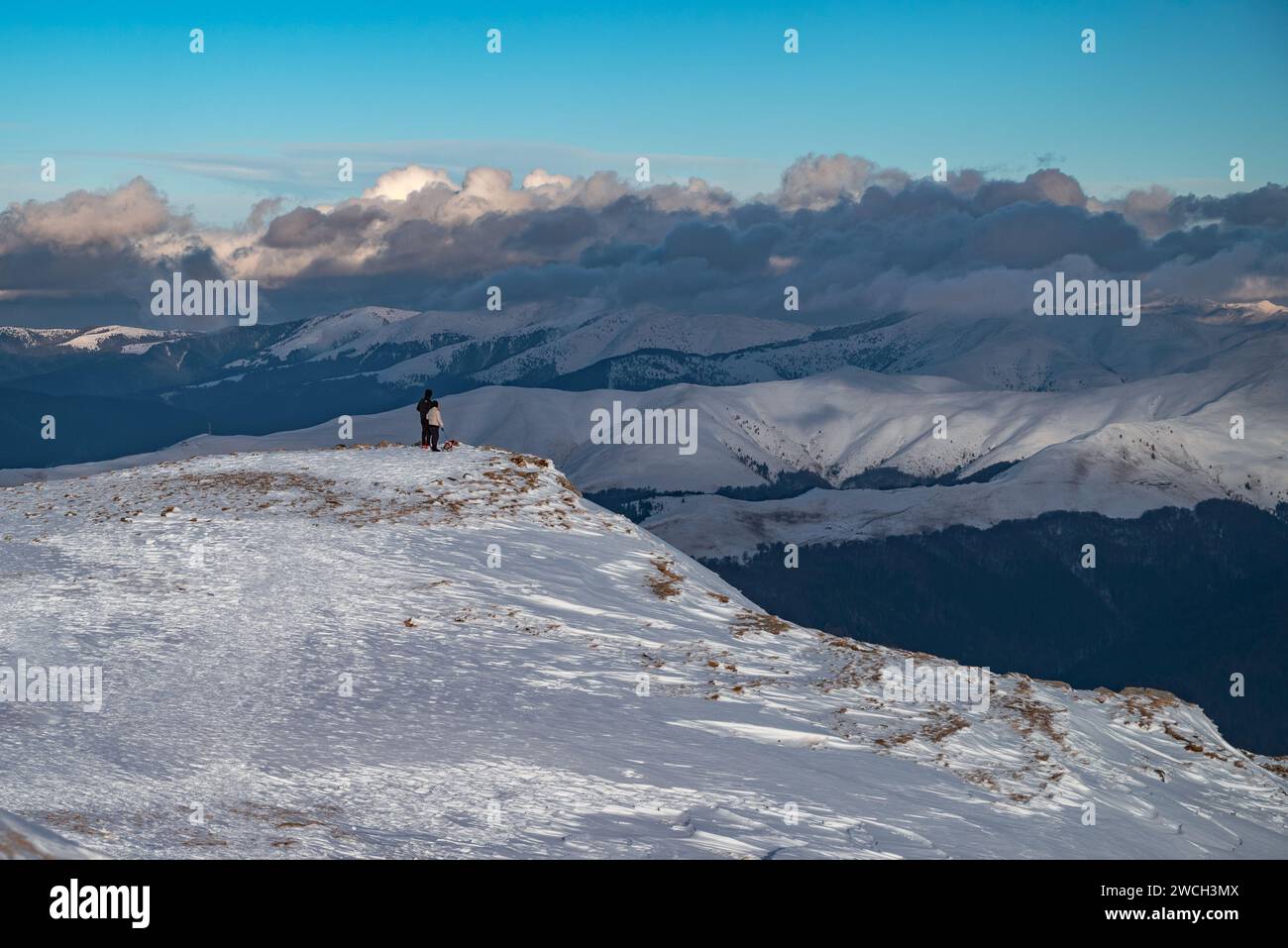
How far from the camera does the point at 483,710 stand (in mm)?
29812

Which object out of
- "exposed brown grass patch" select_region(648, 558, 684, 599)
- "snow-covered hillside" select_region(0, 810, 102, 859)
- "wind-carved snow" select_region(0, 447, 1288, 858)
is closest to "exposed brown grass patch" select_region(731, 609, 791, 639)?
"wind-carved snow" select_region(0, 447, 1288, 858)

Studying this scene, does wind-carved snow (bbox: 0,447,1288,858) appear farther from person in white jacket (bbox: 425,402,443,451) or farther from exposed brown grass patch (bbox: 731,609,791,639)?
person in white jacket (bbox: 425,402,443,451)

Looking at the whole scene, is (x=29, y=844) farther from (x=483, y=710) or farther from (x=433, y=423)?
(x=433, y=423)

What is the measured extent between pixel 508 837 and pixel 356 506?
2751 cm

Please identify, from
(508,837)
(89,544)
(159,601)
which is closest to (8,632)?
(159,601)

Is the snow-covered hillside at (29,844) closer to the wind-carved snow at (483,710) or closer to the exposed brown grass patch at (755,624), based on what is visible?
the wind-carved snow at (483,710)

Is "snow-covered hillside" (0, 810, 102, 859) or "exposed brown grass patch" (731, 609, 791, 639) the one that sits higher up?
"snow-covered hillside" (0, 810, 102, 859)

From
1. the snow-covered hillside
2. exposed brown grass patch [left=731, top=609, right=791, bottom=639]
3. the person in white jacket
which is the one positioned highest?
the person in white jacket

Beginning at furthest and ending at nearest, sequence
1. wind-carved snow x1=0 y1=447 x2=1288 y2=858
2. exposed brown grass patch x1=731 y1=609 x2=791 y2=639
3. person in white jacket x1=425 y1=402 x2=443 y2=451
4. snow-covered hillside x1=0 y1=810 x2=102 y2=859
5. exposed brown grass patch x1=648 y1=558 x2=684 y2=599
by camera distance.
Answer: person in white jacket x1=425 y1=402 x2=443 y2=451 < exposed brown grass patch x1=648 y1=558 x2=684 y2=599 < exposed brown grass patch x1=731 y1=609 x2=791 y2=639 < wind-carved snow x1=0 y1=447 x2=1288 y2=858 < snow-covered hillside x1=0 y1=810 x2=102 y2=859

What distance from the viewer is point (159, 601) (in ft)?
119

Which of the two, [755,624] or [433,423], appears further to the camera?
[433,423]

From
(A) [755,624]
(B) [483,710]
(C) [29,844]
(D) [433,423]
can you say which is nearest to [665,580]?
(A) [755,624]

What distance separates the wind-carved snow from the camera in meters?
22.7

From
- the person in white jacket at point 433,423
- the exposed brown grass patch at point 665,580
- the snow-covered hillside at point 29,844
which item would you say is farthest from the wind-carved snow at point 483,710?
the snow-covered hillside at point 29,844
